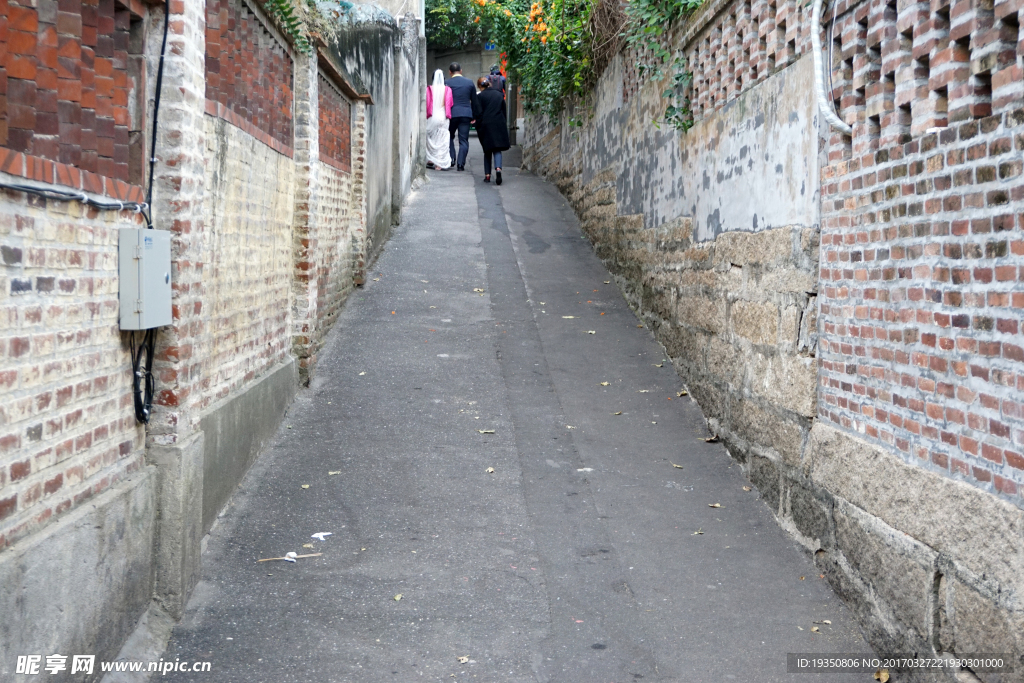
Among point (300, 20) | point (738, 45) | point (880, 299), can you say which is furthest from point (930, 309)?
point (300, 20)

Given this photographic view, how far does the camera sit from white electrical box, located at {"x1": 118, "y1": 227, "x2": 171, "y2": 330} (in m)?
3.41

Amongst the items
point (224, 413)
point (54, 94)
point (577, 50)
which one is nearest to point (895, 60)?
point (54, 94)

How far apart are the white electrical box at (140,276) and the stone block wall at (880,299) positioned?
313 cm

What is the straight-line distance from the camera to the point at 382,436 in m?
5.80

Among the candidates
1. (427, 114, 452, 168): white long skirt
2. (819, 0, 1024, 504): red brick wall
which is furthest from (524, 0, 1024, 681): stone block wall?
(427, 114, 452, 168): white long skirt

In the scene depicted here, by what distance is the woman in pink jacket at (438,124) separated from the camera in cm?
1538

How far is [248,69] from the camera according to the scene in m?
5.16

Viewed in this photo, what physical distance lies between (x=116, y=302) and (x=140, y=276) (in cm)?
14

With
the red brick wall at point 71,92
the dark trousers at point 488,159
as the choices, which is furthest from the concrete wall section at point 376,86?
the red brick wall at point 71,92

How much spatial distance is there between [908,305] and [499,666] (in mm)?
2282

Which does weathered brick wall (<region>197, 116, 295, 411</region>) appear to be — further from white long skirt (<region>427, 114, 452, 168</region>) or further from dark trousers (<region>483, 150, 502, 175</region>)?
white long skirt (<region>427, 114, 452, 168</region>)

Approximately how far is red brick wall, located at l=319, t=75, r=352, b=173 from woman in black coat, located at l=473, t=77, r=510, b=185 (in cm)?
591

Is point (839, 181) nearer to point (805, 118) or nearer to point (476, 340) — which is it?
point (805, 118)

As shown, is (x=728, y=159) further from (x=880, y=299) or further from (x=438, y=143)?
(x=438, y=143)
